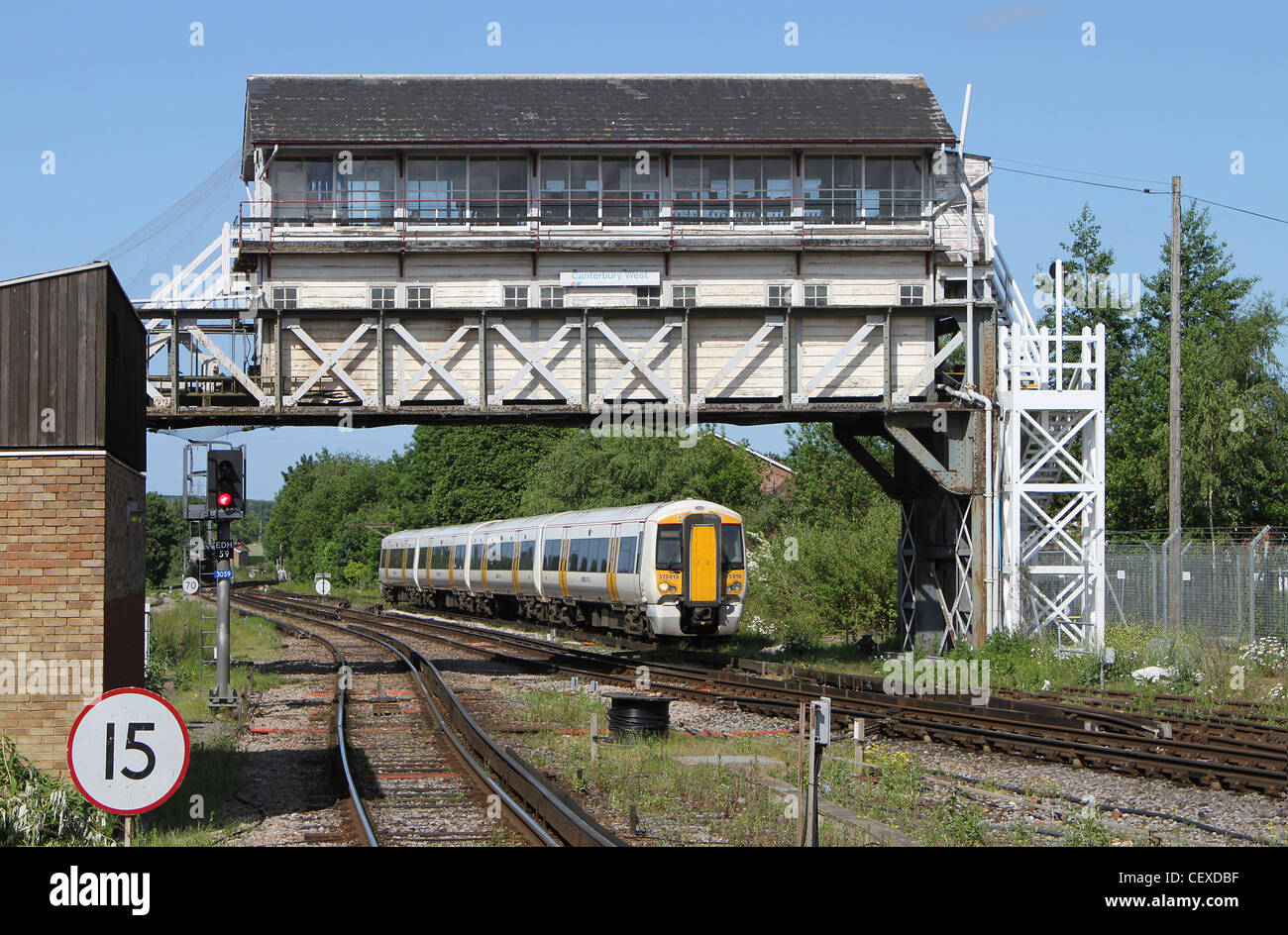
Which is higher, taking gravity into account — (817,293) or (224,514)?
(817,293)

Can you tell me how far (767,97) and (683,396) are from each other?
6579 millimetres

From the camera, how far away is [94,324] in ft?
35.3

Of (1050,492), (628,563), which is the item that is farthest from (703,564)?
(1050,492)

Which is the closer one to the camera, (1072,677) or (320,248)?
(1072,677)

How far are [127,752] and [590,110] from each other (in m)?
18.4

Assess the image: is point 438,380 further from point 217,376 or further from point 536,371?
point 217,376

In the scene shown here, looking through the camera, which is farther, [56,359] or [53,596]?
[56,359]

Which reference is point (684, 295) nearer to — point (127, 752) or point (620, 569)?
point (620, 569)

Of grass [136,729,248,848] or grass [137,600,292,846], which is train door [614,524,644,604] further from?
grass [136,729,248,848]

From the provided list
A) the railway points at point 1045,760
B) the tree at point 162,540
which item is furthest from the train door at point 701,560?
the tree at point 162,540

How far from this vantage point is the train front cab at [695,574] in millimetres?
24953

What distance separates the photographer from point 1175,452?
23.8 m

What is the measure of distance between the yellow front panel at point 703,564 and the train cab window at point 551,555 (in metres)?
7.26
